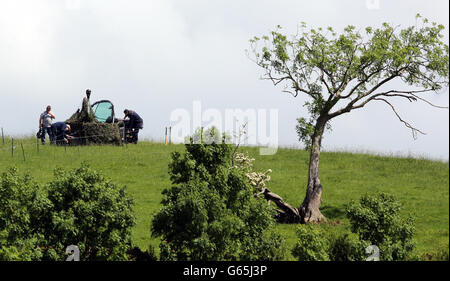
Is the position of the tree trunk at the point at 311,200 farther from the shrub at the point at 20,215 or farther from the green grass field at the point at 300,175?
the shrub at the point at 20,215

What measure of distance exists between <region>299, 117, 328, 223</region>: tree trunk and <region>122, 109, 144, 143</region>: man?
20.0 m

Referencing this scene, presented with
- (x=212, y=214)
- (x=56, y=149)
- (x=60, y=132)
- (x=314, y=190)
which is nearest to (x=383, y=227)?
(x=212, y=214)

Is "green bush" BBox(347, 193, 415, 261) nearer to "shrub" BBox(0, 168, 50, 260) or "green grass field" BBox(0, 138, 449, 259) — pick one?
"green grass field" BBox(0, 138, 449, 259)

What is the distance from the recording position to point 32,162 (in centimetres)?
4347

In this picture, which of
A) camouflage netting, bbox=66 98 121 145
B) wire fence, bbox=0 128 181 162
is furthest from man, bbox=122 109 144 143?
camouflage netting, bbox=66 98 121 145

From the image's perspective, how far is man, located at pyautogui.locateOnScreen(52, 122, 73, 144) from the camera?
159 feet

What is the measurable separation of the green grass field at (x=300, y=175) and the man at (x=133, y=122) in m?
1.28

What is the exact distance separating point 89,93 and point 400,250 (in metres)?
31.7

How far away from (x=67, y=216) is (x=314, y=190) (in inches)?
647

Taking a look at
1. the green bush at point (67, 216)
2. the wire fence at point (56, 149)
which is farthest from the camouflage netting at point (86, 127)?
the green bush at point (67, 216)

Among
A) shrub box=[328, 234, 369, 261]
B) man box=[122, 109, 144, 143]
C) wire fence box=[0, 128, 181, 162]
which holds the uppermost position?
man box=[122, 109, 144, 143]

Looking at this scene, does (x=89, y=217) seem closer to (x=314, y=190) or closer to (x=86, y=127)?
(x=314, y=190)

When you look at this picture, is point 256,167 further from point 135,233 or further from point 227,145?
point 227,145

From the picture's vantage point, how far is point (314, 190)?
35344 mm
